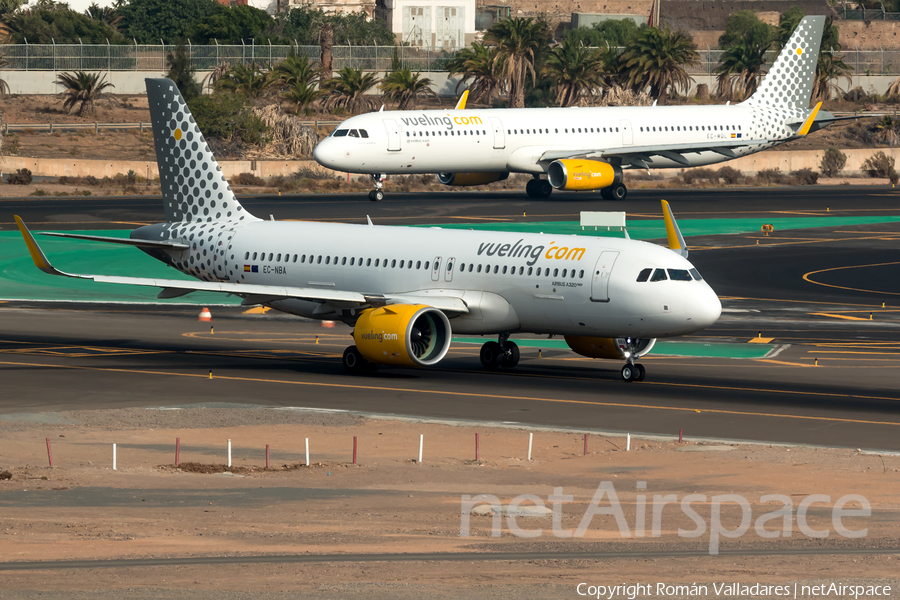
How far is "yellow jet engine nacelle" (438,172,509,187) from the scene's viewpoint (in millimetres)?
92125

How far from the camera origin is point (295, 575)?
18.1 meters

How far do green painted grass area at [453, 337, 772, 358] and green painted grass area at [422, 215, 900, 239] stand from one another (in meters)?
24.4

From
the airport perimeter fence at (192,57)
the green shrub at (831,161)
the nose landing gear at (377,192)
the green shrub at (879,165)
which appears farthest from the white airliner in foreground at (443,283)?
the airport perimeter fence at (192,57)

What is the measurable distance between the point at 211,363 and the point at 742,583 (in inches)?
1039

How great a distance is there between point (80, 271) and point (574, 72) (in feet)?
253

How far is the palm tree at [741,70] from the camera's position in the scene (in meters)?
143

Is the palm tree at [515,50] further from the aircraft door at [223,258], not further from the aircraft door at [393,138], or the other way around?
the aircraft door at [223,258]

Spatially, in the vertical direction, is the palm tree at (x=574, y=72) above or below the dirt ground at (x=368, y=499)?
above

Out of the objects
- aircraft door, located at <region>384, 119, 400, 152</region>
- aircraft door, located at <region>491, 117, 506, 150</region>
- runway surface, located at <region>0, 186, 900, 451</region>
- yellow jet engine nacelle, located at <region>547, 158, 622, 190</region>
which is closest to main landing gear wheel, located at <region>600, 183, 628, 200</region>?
yellow jet engine nacelle, located at <region>547, 158, 622, 190</region>

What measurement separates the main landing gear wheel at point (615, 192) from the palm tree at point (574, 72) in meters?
41.8

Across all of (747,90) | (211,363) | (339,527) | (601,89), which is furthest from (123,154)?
(339,527)

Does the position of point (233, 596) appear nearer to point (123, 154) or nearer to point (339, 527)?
point (339, 527)

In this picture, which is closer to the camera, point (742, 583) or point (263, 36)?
point (742, 583)

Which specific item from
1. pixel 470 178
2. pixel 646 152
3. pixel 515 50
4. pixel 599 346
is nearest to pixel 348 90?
pixel 515 50
